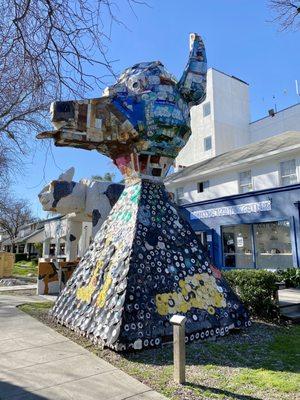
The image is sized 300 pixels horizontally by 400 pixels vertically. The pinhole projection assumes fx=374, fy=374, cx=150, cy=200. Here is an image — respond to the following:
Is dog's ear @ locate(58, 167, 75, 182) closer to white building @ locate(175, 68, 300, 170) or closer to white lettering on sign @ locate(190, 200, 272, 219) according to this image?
white lettering on sign @ locate(190, 200, 272, 219)

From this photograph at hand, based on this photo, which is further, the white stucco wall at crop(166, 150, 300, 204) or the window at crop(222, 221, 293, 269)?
the white stucco wall at crop(166, 150, 300, 204)

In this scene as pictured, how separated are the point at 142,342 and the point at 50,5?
4.13 meters

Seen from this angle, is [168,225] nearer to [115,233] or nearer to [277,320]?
[115,233]

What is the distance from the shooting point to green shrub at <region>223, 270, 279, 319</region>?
24.1 ft

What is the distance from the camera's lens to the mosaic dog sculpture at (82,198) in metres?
11.1

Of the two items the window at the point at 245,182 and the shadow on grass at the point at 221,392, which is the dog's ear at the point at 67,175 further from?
Answer: the window at the point at 245,182

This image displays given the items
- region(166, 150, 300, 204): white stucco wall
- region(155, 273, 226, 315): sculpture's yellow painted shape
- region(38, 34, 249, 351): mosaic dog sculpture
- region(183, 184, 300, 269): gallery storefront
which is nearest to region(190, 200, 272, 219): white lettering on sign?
region(183, 184, 300, 269): gallery storefront

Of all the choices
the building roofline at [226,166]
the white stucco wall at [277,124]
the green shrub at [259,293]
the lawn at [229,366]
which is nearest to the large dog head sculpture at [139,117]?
the green shrub at [259,293]

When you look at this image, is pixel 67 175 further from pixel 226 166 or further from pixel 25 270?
pixel 25 270

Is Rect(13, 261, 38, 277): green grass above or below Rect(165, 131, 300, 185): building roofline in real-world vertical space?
below

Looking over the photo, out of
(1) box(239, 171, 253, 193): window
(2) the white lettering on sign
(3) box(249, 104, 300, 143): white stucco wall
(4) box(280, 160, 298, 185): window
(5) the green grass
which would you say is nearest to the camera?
(4) box(280, 160, 298, 185): window

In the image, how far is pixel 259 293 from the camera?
7.36m

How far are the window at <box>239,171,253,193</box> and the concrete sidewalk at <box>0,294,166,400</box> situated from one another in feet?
49.8

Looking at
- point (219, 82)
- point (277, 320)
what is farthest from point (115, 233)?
point (219, 82)
